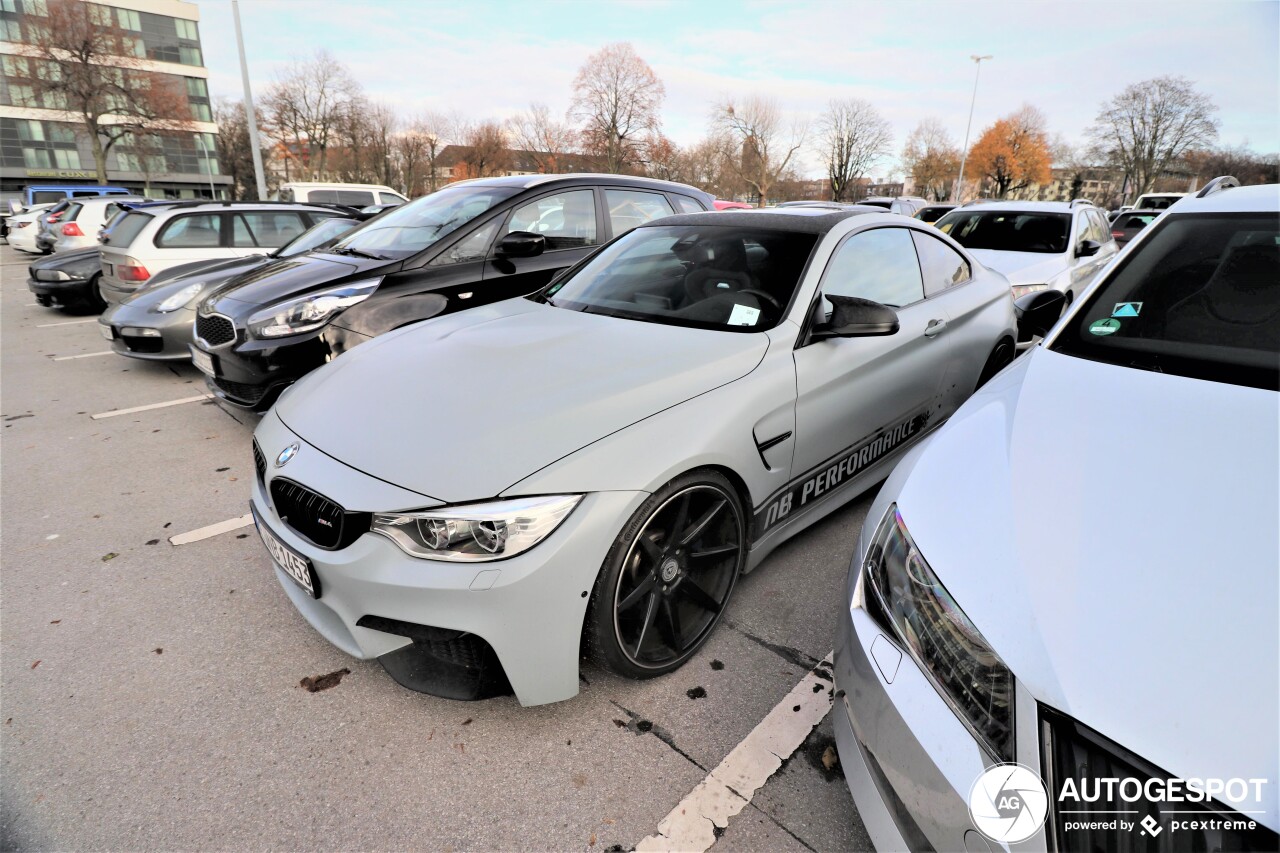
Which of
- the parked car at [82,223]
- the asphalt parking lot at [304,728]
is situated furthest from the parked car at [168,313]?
the parked car at [82,223]

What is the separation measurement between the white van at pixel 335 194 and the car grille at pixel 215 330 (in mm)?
9264

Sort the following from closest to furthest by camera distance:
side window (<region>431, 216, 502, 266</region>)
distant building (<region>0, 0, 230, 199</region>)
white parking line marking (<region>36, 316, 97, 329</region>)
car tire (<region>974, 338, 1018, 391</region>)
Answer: car tire (<region>974, 338, 1018, 391</region>), side window (<region>431, 216, 502, 266</region>), white parking line marking (<region>36, 316, 97, 329</region>), distant building (<region>0, 0, 230, 199</region>)

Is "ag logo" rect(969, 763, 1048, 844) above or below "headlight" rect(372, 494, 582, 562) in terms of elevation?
below

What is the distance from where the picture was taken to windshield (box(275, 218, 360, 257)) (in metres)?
5.65

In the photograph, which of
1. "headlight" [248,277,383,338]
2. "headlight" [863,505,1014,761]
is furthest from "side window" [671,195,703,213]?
"headlight" [863,505,1014,761]

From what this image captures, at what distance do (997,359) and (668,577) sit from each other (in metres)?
3.12

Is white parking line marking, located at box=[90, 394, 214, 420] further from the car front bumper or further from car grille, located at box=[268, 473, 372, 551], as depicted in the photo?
the car front bumper

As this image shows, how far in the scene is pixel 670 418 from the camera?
208 centimetres

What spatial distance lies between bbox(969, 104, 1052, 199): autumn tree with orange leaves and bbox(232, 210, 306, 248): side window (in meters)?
66.2

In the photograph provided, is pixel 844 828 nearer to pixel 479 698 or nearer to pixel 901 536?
pixel 901 536

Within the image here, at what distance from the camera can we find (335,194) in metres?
13.2

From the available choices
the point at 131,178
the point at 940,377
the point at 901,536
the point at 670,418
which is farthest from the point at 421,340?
the point at 131,178

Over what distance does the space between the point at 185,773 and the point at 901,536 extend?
84.5 inches

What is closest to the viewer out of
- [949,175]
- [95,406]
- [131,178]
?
[95,406]
